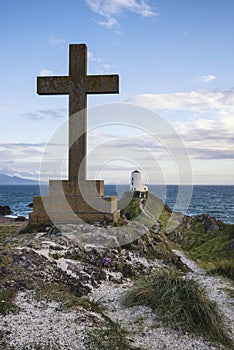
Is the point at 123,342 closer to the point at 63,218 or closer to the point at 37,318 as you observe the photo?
the point at 37,318

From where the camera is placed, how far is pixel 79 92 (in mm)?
9547

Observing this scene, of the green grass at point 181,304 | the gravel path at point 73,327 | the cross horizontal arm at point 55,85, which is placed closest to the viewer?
the gravel path at point 73,327

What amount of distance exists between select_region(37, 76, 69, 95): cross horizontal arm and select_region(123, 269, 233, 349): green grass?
5702mm

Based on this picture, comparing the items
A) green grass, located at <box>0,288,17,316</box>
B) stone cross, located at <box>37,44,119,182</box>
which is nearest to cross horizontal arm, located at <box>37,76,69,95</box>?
stone cross, located at <box>37,44,119,182</box>

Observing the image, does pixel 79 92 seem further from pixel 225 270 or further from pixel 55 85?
pixel 225 270

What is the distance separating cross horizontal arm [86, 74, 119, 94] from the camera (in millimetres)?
9453

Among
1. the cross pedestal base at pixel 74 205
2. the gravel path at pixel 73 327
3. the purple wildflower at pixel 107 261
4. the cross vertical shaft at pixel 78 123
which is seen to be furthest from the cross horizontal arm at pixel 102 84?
the gravel path at pixel 73 327

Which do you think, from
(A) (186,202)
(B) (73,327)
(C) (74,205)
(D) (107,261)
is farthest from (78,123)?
(A) (186,202)

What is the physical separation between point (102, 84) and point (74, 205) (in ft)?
11.0

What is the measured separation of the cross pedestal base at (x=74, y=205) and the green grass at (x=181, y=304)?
3326 millimetres

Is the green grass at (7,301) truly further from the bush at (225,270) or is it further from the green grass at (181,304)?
the bush at (225,270)

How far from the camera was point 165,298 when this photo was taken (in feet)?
19.0

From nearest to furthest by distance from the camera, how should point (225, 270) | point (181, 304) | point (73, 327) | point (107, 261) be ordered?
point (73, 327) < point (181, 304) < point (107, 261) < point (225, 270)

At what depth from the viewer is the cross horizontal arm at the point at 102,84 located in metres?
9.45
